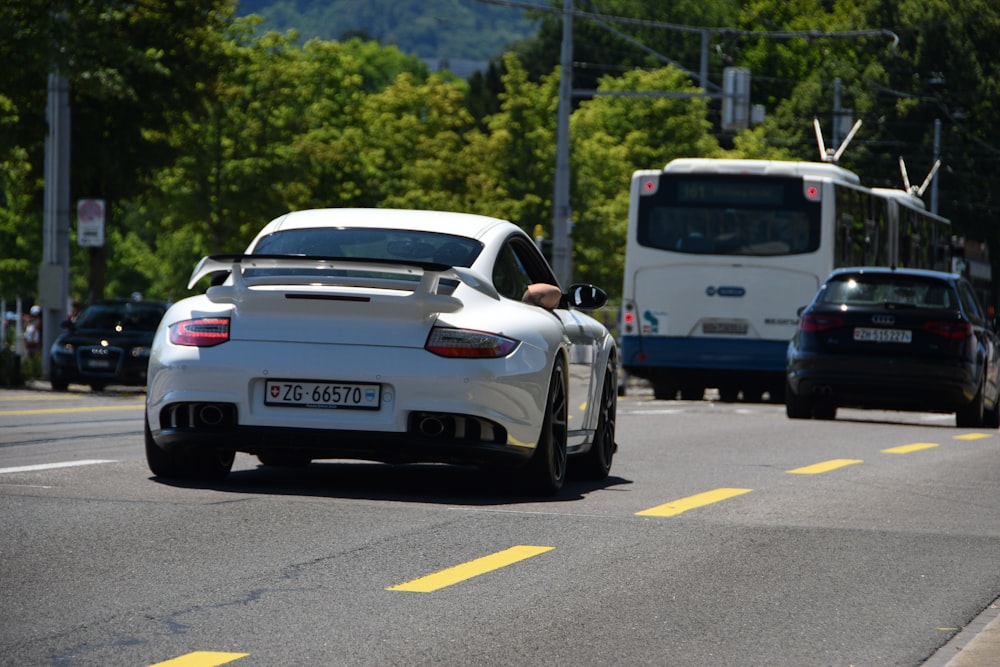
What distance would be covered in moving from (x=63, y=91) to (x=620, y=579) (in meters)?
24.3

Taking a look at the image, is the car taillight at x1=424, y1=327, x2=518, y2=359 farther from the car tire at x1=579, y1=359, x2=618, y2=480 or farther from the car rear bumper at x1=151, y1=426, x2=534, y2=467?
the car tire at x1=579, y1=359, x2=618, y2=480

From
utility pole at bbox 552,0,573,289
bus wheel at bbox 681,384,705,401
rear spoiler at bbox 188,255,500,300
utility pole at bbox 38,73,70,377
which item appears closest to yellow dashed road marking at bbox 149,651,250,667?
rear spoiler at bbox 188,255,500,300

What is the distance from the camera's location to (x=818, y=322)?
69.1ft

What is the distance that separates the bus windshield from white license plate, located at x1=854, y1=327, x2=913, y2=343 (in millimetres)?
7291

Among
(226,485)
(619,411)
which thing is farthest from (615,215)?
(226,485)

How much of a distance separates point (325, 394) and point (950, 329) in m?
12.4

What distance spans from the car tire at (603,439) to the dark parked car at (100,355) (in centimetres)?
1738

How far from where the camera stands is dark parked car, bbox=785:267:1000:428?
20.6 meters

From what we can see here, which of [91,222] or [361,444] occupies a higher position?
[91,222]

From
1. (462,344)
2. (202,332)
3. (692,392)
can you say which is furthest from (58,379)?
(462,344)

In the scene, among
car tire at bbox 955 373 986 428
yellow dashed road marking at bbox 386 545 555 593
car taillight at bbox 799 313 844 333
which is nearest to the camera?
yellow dashed road marking at bbox 386 545 555 593


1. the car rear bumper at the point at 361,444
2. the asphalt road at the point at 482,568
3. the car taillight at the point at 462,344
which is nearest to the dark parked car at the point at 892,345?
the asphalt road at the point at 482,568

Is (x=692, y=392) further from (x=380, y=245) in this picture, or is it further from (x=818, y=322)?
(x=380, y=245)

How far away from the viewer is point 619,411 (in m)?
22.8
